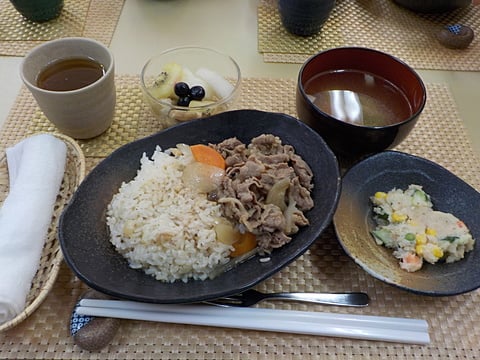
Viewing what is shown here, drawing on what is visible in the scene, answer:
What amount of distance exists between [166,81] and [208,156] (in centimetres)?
43

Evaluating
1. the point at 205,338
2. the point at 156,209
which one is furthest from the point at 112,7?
the point at 205,338

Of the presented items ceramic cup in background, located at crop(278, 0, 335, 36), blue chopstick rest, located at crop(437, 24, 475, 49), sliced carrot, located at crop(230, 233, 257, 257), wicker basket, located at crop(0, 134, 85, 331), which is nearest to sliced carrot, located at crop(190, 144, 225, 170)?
sliced carrot, located at crop(230, 233, 257, 257)

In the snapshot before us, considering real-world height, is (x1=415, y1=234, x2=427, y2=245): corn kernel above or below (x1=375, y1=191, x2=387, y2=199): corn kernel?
above

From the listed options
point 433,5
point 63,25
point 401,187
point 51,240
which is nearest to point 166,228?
point 51,240

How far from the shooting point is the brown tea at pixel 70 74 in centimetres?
141

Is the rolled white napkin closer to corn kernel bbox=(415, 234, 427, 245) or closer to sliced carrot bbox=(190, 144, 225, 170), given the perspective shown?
sliced carrot bbox=(190, 144, 225, 170)

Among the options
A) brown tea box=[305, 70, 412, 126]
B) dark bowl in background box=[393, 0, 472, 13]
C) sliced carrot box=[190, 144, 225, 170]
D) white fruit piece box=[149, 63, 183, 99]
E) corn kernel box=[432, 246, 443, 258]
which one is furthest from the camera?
dark bowl in background box=[393, 0, 472, 13]

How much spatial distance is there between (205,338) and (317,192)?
49 centimetres

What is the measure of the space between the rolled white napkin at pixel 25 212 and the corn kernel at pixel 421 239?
989 millimetres

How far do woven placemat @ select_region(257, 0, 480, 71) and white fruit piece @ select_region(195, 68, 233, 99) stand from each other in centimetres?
41

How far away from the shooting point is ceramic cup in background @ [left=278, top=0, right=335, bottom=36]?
1867 mm

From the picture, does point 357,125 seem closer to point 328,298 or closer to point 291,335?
point 328,298

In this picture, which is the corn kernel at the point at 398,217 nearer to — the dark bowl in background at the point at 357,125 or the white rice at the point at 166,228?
the dark bowl in background at the point at 357,125

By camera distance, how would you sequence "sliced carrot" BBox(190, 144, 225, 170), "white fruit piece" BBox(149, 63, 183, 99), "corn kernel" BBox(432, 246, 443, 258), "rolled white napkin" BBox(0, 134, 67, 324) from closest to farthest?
"rolled white napkin" BBox(0, 134, 67, 324), "corn kernel" BBox(432, 246, 443, 258), "sliced carrot" BBox(190, 144, 225, 170), "white fruit piece" BBox(149, 63, 183, 99)
